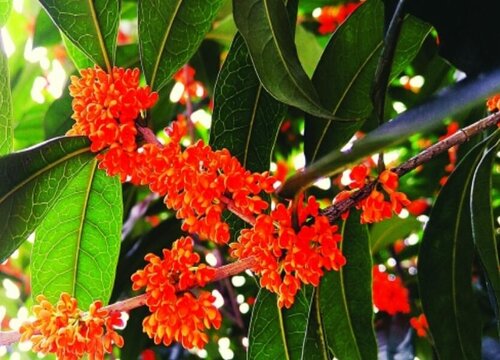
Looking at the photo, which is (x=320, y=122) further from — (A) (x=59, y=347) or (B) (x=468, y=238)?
(A) (x=59, y=347)

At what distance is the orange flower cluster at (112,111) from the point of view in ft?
2.34

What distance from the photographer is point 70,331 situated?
678mm

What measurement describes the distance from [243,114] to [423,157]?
0.88 feet

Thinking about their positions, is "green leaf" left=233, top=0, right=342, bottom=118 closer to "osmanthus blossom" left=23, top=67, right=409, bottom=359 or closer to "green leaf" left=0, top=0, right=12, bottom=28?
A: "osmanthus blossom" left=23, top=67, right=409, bottom=359

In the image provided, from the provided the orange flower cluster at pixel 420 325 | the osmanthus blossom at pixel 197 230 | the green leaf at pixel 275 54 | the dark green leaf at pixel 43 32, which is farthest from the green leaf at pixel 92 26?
the orange flower cluster at pixel 420 325

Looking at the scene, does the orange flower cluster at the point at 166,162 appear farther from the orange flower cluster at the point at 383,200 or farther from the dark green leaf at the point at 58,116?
the dark green leaf at the point at 58,116

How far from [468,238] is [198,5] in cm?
51

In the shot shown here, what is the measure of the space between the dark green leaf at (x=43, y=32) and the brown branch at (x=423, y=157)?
0.94 metres

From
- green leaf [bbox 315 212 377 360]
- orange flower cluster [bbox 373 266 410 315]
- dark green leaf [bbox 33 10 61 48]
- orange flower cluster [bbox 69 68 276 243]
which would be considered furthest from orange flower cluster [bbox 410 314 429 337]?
dark green leaf [bbox 33 10 61 48]

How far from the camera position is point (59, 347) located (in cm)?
67

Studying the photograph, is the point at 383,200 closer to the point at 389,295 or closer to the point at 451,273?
the point at 451,273

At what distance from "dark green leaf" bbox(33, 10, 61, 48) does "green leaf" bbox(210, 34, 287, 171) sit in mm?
713

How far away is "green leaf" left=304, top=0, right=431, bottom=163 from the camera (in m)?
0.86

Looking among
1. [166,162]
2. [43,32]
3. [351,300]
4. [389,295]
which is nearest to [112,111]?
[166,162]
